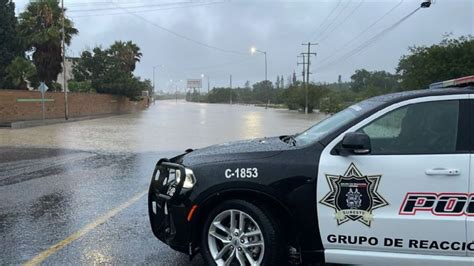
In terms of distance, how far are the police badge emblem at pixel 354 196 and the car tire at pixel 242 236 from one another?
0.57 meters

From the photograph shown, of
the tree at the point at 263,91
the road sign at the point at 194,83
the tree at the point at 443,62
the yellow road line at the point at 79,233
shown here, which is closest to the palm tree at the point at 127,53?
the tree at the point at 443,62

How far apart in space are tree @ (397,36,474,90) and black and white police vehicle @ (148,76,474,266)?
2722 cm

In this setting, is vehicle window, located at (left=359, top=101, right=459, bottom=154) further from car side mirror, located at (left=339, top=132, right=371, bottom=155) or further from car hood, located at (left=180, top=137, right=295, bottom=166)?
car hood, located at (left=180, top=137, right=295, bottom=166)

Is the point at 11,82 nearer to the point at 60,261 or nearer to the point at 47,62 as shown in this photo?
the point at 47,62

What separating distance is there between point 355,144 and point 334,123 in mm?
754

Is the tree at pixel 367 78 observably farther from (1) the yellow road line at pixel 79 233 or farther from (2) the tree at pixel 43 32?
(1) the yellow road line at pixel 79 233

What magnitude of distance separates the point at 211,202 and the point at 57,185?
19.2ft

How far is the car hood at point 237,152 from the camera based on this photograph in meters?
4.22

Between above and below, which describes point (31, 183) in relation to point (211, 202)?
below

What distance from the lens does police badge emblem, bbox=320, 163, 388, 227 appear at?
3877 mm

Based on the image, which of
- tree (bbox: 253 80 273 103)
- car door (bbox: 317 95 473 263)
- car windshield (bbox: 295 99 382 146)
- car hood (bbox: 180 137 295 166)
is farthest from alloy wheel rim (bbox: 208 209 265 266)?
tree (bbox: 253 80 273 103)

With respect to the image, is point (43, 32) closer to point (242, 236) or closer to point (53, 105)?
point (53, 105)

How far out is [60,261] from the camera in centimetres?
483

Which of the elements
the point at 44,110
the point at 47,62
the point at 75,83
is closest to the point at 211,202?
the point at 44,110
